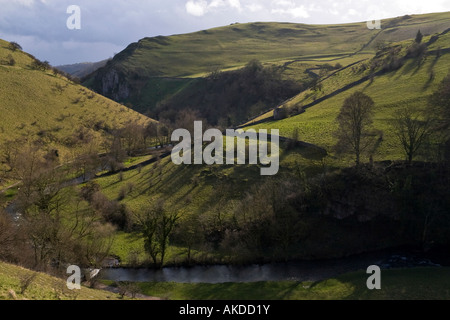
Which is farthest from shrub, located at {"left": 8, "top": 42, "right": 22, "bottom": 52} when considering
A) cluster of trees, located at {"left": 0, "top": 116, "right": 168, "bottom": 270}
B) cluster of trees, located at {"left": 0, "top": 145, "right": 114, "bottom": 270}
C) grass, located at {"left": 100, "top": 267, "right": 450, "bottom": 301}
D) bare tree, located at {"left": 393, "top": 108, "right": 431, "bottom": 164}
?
bare tree, located at {"left": 393, "top": 108, "right": 431, "bottom": 164}

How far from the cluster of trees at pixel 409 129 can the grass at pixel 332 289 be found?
2099cm

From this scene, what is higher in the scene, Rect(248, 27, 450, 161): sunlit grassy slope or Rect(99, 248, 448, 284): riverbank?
Rect(248, 27, 450, 161): sunlit grassy slope

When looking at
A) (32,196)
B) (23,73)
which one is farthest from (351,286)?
(23,73)

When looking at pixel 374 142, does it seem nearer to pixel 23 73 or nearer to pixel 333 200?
pixel 333 200

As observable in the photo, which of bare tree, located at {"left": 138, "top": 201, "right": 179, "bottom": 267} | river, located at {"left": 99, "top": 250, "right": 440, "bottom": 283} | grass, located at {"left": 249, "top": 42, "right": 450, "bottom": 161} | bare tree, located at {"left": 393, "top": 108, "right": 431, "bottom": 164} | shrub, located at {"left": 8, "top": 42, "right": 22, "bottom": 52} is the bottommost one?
river, located at {"left": 99, "top": 250, "right": 440, "bottom": 283}

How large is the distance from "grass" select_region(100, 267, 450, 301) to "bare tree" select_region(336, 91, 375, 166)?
21.0 meters

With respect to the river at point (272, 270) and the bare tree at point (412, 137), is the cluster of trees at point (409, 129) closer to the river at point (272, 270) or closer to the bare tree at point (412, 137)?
the bare tree at point (412, 137)

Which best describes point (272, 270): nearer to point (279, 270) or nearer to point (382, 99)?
point (279, 270)

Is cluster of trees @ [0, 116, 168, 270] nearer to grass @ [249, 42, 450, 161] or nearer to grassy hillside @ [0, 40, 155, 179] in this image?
grassy hillside @ [0, 40, 155, 179]

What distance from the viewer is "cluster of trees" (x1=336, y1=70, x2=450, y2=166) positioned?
51.6 m

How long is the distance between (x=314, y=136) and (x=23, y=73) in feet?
310

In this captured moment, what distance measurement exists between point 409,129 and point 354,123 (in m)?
7.92

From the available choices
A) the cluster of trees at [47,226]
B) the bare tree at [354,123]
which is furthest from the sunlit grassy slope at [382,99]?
the cluster of trees at [47,226]
